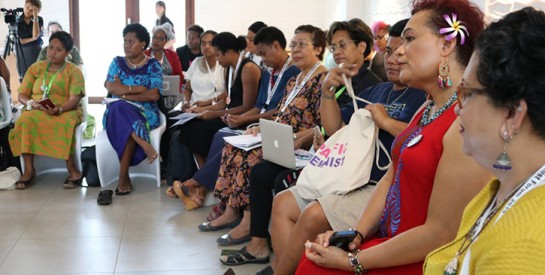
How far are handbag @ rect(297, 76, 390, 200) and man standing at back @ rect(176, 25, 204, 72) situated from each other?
4.56 m

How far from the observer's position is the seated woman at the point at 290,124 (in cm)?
342

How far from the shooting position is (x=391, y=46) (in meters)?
2.64

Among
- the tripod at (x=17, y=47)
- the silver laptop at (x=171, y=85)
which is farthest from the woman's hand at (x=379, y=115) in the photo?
the tripod at (x=17, y=47)

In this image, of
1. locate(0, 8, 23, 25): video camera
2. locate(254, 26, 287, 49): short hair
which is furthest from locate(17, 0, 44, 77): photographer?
locate(254, 26, 287, 49): short hair

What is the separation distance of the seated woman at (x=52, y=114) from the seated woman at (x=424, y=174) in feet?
11.3

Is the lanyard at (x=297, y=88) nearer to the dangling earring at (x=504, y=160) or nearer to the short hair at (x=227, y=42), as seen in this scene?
the short hair at (x=227, y=42)

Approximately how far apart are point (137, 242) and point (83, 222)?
1.86 feet

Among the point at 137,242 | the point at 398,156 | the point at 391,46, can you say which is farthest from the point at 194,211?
the point at 398,156

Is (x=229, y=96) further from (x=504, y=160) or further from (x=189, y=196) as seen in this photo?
(x=504, y=160)

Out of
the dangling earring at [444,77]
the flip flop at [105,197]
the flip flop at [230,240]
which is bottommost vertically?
the flip flop at [105,197]

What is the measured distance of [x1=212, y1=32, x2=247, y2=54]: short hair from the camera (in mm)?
4562

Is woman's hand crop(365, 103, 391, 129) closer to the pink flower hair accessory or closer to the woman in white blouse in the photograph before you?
the pink flower hair accessory

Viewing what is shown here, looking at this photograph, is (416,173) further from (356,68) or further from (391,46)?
(356,68)

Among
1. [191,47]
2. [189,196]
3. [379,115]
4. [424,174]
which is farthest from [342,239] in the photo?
[191,47]
